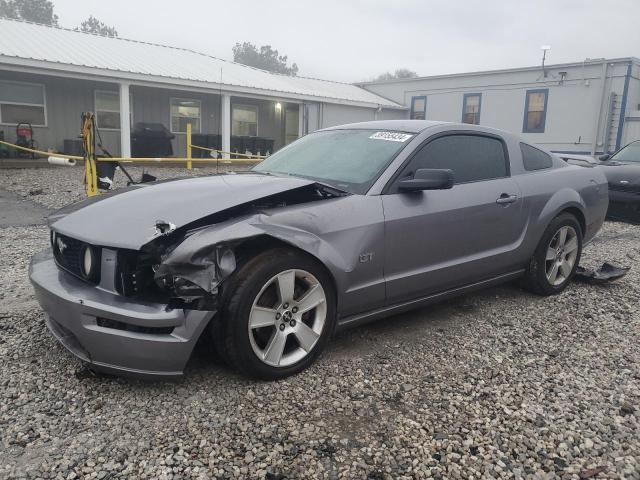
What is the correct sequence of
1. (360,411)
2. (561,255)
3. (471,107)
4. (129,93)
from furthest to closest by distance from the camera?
(471,107), (129,93), (561,255), (360,411)

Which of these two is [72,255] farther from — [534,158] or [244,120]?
[244,120]

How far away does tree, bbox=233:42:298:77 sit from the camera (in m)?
81.6

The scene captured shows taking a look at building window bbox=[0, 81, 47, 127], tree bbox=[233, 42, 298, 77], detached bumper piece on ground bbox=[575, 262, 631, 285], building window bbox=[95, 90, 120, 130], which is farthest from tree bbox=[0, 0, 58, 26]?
detached bumper piece on ground bbox=[575, 262, 631, 285]

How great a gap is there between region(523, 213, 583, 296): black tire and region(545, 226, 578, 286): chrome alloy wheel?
4cm

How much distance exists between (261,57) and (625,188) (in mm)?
80108

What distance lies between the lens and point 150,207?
2.88 metres

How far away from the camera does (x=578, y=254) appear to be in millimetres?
4750

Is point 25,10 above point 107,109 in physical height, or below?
above

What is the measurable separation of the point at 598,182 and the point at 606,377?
2.54 metres

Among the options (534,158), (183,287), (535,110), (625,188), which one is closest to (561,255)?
(534,158)

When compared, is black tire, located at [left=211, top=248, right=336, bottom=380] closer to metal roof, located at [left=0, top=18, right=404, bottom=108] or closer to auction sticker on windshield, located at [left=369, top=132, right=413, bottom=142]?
auction sticker on windshield, located at [left=369, top=132, right=413, bottom=142]

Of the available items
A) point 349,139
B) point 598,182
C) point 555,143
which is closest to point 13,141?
point 349,139

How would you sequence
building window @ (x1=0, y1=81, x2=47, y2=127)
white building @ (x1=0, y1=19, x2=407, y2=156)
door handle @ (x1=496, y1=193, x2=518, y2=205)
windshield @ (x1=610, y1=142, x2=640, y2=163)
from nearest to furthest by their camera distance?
1. door handle @ (x1=496, y1=193, x2=518, y2=205)
2. windshield @ (x1=610, y1=142, x2=640, y2=163)
3. white building @ (x1=0, y1=19, x2=407, y2=156)
4. building window @ (x1=0, y1=81, x2=47, y2=127)

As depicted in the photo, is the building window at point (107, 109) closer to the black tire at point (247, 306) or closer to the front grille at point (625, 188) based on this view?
the front grille at point (625, 188)
